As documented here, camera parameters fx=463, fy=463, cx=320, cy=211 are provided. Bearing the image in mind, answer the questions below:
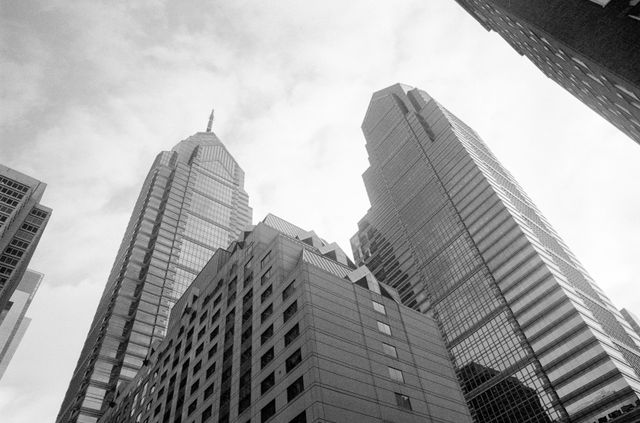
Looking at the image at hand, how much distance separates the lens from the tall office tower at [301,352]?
3641 cm

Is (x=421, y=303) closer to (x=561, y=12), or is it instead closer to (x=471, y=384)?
(x=471, y=384)

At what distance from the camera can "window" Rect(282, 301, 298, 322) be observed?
42125 mm

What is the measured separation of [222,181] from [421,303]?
3598 inches

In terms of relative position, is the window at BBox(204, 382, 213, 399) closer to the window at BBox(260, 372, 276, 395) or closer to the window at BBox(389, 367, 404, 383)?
the window at BBox(260, 372, 276, 395)

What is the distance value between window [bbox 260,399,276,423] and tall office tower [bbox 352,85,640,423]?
45209 mm

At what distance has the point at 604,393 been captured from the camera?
80.1 meters

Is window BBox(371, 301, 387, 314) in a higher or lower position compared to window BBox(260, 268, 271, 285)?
lower

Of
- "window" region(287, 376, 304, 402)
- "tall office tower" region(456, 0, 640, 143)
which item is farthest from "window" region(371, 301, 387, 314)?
"tall office tower" region(456, 0, 640, 143)

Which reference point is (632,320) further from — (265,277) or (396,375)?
(265,277)

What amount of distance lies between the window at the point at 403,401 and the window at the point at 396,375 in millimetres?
1574

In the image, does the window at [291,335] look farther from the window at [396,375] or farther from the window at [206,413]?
the window at [206,413]

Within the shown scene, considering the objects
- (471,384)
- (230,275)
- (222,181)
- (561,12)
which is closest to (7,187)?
(222,181)

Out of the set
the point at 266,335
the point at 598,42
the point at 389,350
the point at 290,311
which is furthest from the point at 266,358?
the point at 598,42

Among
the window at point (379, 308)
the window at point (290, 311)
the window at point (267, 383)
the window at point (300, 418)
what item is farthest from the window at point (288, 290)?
the window at point (300, 418)
